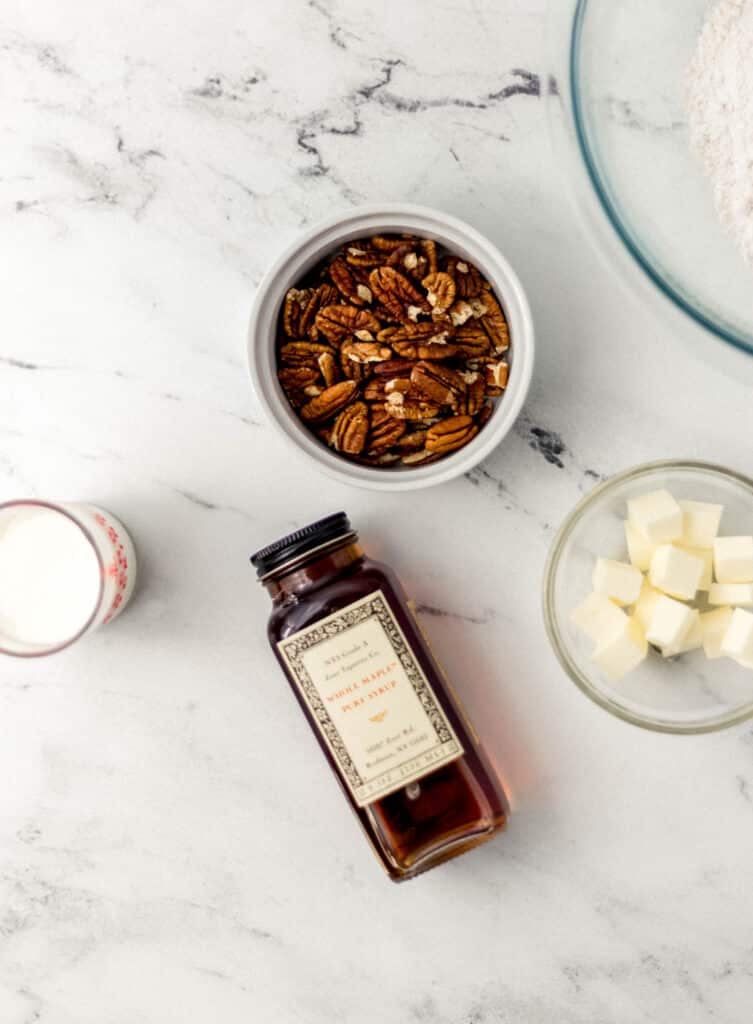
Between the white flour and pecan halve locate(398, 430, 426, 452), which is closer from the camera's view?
the white flour

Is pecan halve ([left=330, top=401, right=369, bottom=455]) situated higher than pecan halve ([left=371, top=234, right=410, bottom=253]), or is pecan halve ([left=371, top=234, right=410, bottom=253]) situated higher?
pecan halve ([left=371, top=234, right=410, bottom=253])

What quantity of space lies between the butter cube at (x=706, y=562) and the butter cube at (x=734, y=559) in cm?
1

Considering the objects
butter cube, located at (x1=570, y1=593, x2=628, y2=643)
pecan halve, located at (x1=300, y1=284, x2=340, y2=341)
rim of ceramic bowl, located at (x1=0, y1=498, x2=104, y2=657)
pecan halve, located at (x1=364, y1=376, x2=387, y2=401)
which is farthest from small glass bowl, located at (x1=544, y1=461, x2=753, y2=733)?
rim of ceramic bowl, located at (x1=0, y1=498, x2=104, y2=657)

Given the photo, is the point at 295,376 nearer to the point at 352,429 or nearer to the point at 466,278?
the point at 352,429

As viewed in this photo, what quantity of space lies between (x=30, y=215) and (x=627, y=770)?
94 centimetres

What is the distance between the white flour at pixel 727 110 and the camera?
3.03ft

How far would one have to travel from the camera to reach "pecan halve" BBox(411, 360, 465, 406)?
1.01 meters

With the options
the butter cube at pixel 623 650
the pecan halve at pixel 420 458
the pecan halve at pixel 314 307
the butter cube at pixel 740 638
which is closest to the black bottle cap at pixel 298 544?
the pecan halve at pixel 420 458

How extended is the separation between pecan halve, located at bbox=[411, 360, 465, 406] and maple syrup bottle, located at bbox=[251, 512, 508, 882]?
157 mm

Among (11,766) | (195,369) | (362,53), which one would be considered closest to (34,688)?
(11,766)

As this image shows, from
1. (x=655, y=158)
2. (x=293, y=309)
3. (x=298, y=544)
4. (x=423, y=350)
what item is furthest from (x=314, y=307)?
(x=655, y=158)

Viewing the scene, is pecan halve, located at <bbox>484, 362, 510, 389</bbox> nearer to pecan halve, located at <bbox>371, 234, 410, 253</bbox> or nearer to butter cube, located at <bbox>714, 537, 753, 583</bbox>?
pecan halve, located at <bbox>371, 234, 410, 253</bbox>

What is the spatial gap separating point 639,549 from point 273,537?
410mm

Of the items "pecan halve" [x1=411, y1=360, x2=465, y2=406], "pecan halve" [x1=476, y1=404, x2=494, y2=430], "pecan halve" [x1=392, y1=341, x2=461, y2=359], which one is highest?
"pecan halve" [x1=392, y1=341, x2=461, y2=359]
